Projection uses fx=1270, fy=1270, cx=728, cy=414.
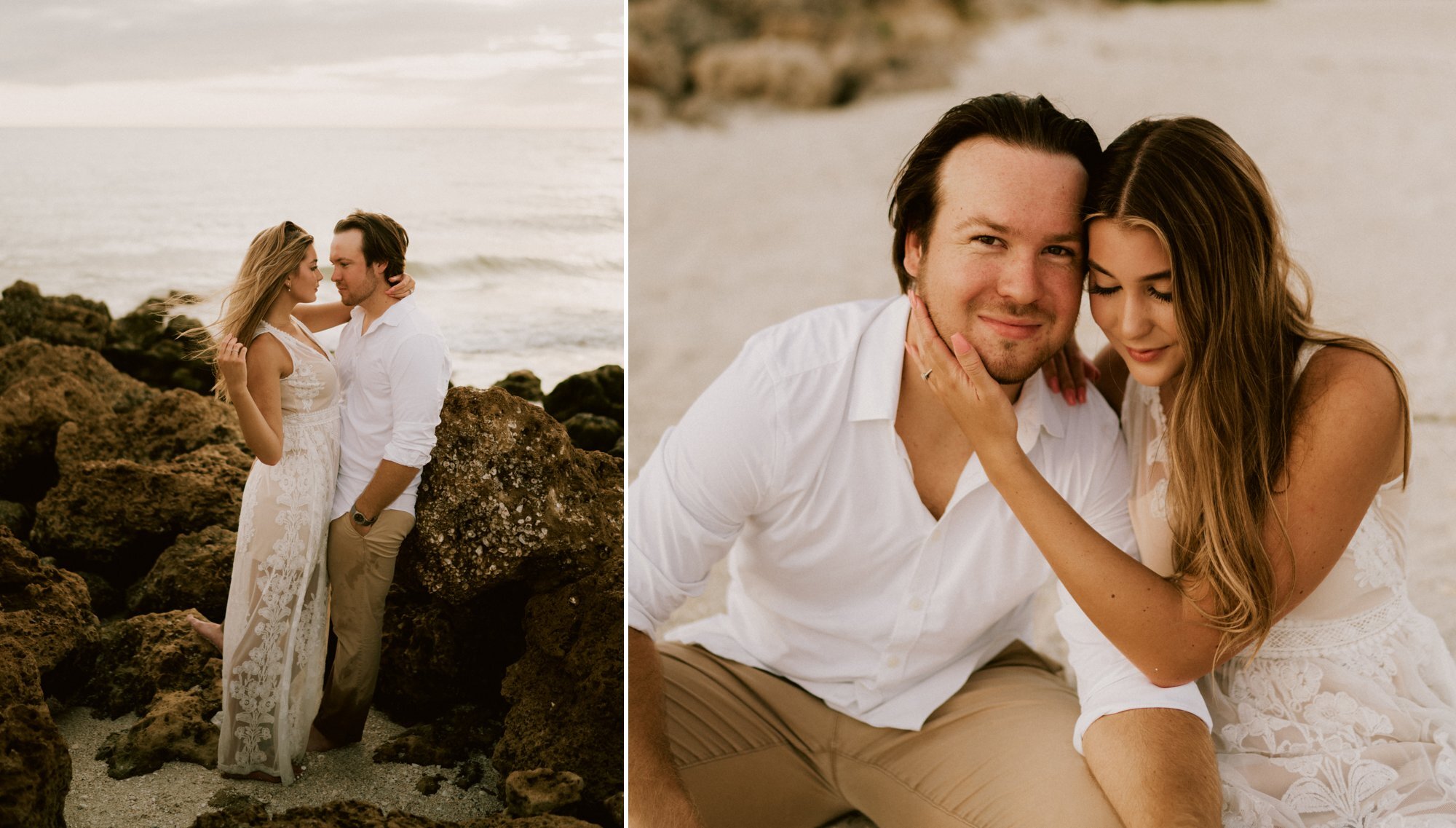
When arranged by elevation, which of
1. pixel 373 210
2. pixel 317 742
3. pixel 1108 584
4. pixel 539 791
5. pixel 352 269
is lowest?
pixel 539 791

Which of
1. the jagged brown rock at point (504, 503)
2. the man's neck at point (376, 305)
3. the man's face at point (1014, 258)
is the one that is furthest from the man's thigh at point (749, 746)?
the man's neck at point (376, 305)

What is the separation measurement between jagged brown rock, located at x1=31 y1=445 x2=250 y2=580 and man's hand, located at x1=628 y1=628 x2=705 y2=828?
87cm

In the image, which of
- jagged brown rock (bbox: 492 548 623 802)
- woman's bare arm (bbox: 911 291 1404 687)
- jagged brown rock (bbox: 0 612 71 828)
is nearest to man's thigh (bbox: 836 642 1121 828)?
woman's bare arm (bbox: 911 291 1404 687)

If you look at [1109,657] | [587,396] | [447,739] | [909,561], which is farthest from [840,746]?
[587,396]

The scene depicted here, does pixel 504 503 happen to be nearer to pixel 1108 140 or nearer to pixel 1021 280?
pixel 1021 280

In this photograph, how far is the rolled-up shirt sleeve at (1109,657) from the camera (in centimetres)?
232

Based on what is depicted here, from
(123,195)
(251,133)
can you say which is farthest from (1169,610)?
(123,195)

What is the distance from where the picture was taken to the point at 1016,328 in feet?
7.62

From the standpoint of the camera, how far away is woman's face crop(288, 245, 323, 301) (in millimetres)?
2451

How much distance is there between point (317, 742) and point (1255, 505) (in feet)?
6.00

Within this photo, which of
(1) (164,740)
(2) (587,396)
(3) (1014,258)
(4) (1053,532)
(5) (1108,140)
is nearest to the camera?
(4) (1053,532)

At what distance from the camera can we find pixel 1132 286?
2.24 meters

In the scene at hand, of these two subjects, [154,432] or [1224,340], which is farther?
[154,432]

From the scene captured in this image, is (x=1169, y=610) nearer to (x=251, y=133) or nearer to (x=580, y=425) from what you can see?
(x=580, y=425)
